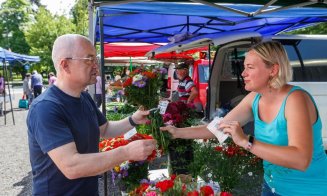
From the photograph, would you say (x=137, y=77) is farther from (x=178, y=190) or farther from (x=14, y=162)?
(x=14, y=162)

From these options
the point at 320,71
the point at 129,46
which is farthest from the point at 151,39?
the point at 320,71

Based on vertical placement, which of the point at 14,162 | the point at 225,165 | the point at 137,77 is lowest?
the point at 14,162

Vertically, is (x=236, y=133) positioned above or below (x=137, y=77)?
below

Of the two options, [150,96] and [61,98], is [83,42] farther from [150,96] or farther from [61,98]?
[150,96]

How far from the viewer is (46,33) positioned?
3497cm

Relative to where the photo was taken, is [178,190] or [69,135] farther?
[178,190]

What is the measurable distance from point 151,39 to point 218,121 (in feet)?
20.3

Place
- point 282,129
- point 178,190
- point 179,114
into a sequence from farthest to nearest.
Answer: point 179,114 → point 178,190 → point 282,129

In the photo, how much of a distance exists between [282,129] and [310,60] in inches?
152

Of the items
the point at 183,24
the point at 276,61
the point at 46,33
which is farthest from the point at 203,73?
the point at 46,33

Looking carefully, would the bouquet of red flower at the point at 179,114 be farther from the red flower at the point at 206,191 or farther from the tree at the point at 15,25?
the tree at the point at 15,25

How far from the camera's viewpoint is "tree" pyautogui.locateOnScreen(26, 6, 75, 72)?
1350 inches

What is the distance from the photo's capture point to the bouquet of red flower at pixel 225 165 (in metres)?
3.34

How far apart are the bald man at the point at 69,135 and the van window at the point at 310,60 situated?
12.9ft
